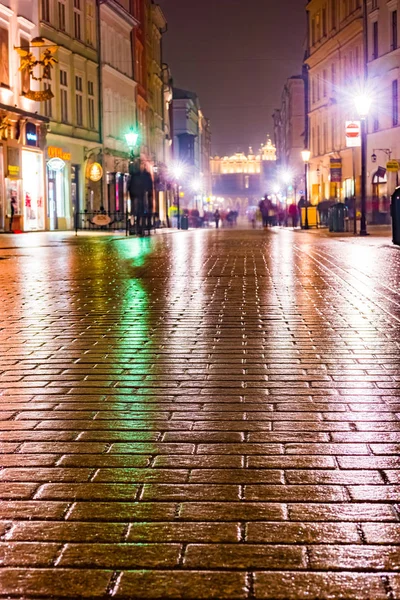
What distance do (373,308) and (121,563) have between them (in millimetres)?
7156

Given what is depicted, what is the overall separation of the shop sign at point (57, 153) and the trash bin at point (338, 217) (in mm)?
12378

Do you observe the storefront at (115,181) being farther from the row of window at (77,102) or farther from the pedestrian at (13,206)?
the pedestrian at (13,206)

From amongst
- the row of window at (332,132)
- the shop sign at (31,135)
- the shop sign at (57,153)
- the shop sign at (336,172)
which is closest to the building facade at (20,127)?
the shop sign at (31,135)

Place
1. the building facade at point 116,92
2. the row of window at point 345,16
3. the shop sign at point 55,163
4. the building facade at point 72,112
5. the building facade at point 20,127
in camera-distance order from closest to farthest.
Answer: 1. the building facade at point 20,127
2. the shop sign at point 55,163
3. the building facade at point 72,112
4. the row of window at point 345,16
5. the building facade at point 116,92

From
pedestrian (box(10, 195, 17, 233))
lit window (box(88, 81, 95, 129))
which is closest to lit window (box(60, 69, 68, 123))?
lit window (box(88, 81, 95, 129))

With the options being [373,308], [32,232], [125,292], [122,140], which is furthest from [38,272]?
[122,140]

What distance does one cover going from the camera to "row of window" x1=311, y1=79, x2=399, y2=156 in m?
45.8

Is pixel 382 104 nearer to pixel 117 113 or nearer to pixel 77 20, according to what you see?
pixel 117 113

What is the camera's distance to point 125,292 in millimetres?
11953

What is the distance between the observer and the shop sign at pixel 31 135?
36875 mm

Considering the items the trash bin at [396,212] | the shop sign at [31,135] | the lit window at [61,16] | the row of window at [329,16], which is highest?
the row of window at [329,16]

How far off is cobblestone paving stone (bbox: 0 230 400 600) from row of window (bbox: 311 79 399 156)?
126 feet

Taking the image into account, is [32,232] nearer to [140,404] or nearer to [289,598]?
[140,404]

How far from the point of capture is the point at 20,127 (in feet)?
119
